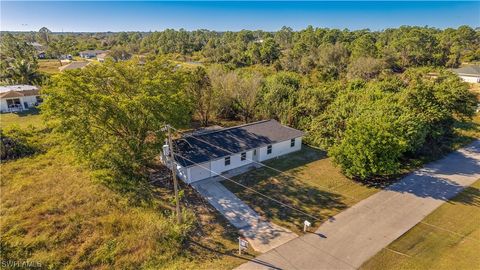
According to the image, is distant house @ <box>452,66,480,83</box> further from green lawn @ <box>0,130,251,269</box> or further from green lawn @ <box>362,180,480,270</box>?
green lawn @ <box>0,130,251,269</box>

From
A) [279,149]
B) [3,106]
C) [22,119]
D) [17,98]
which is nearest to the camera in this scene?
[279,149]

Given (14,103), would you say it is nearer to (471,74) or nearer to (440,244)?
(440,244)

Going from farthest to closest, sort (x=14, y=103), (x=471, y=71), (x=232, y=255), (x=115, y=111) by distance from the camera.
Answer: (x=471, y=71) → (x=14, y=103) → (x=115, y=111) → (x=232, y=255)

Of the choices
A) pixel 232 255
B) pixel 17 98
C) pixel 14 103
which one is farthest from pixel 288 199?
pixel 14 103

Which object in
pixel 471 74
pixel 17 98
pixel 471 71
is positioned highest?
pixel 471 71

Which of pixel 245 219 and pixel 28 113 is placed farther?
pixel 28 113

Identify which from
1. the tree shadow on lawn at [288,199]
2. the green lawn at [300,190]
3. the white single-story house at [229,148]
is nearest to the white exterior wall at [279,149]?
the white single-story house at [229,148]

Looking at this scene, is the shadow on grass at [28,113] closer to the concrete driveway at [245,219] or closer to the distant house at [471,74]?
the concrete driveway at [245,219]

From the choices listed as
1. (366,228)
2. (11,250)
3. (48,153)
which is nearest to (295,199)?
(366,228)

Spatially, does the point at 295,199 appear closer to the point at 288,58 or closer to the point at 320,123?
the point at 320,123
